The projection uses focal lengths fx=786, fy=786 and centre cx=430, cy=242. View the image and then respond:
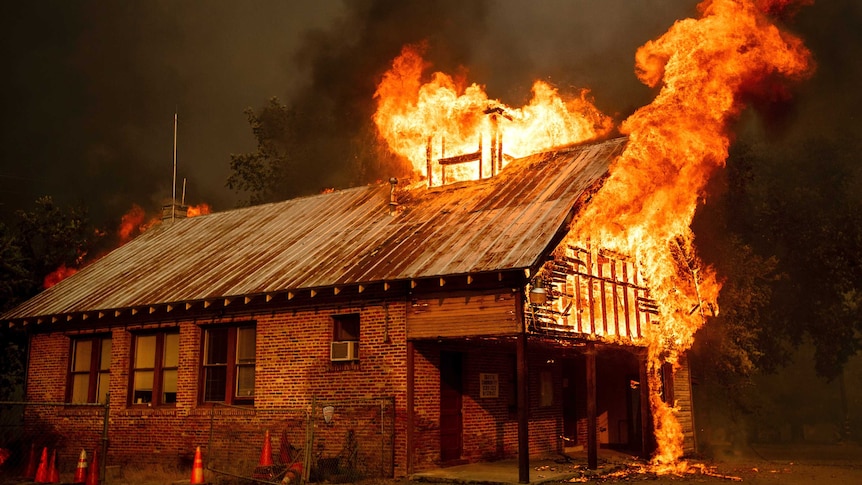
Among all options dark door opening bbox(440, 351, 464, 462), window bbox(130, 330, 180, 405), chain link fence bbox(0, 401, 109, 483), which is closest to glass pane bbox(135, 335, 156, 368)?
window bbox(130, 330, 180, 405)

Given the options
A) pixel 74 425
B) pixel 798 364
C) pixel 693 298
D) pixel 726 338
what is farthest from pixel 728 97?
pixel 798 364

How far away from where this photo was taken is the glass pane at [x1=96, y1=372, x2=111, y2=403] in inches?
835

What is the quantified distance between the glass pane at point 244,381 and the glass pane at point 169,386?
2.13 m

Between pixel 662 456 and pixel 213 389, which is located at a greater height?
pixel 213 389

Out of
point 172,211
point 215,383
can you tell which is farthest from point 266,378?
point 172,211

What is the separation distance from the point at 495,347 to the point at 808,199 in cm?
2553

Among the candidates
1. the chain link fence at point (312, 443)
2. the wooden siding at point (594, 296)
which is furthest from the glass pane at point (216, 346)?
the wooden siding at point (594, 296)

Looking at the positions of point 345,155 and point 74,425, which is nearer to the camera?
point 74,425

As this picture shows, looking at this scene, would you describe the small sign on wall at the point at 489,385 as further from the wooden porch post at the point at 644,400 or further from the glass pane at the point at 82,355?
the glass pane at the point at 82,355

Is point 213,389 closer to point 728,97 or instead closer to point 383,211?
point 383,211

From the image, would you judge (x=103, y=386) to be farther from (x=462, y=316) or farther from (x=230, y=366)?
(x=462, y=316)

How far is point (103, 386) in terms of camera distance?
21.4m

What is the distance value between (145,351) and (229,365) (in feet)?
10.9

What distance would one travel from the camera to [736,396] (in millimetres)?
30875
